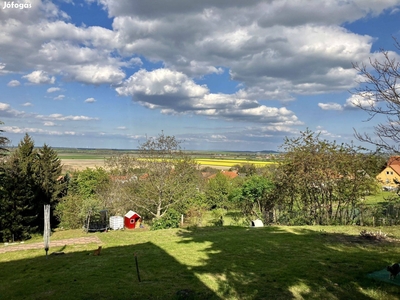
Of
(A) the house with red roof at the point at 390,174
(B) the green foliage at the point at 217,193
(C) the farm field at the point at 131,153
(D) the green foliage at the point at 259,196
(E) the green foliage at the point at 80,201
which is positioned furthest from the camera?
(C) the farm field at the point at 131,153

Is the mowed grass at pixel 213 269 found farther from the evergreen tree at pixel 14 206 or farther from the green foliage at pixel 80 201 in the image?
the evergreen tree at pixel 14 206

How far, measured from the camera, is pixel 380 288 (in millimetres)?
6055

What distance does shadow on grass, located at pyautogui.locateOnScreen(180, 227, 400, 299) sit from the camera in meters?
6.12

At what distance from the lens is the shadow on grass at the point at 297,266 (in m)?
6.12

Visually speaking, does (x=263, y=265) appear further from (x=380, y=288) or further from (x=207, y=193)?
(x=207, y=193)

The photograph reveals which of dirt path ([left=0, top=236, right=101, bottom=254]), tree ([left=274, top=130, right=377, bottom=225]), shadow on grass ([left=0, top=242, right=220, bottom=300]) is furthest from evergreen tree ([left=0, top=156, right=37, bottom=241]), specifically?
tree ([left=274, top=130, right=377, bottom=225])

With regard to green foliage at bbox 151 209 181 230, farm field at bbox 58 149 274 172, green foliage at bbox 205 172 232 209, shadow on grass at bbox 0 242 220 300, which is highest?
farm field at bbox 58 149 274 172

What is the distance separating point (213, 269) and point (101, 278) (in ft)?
9.95

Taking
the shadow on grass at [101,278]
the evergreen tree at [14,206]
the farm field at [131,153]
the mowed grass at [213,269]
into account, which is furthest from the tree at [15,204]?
the shadow on grass at [101,278]

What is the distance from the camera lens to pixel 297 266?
784cm

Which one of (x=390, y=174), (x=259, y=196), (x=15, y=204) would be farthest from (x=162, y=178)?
(x=390, y=174)

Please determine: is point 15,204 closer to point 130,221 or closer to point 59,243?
point 130,221

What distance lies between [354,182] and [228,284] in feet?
47.4

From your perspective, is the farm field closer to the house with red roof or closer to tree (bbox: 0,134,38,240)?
the house with red roof
